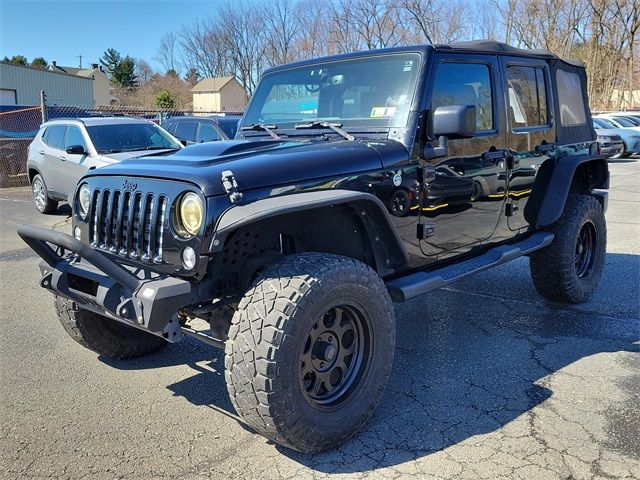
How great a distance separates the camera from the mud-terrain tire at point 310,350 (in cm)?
268

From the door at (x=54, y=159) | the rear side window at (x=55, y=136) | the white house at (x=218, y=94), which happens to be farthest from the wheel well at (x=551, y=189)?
the white house at (x=218, y=94)

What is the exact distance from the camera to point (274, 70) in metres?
4.59

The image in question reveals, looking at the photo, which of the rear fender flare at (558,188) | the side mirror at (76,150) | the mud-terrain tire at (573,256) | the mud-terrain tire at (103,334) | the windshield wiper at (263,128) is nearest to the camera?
the mud-terrain tire at (103,334)

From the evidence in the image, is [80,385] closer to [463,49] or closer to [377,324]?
[377,324]

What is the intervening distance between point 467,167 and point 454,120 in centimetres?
64

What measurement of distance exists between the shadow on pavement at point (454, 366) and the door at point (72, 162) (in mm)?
6329

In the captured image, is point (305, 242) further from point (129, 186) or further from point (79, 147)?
point (79, 147)

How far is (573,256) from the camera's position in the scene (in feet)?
16.4

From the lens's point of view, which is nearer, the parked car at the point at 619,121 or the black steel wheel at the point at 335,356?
the black steel wheel at the point at 335,356

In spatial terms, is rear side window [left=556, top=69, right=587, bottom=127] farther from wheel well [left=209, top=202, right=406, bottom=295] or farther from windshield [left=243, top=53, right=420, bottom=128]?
wheel well [left=209, top=202, right=406, bottom=295]

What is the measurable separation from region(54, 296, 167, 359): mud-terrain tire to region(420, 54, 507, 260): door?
204 cm

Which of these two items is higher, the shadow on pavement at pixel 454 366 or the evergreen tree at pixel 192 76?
the evergreen tree at pixel 192 76

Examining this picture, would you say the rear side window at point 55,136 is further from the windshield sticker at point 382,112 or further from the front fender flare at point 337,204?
the front fender flare at point 337,204

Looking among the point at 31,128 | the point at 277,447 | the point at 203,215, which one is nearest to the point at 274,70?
the point at 203,215
